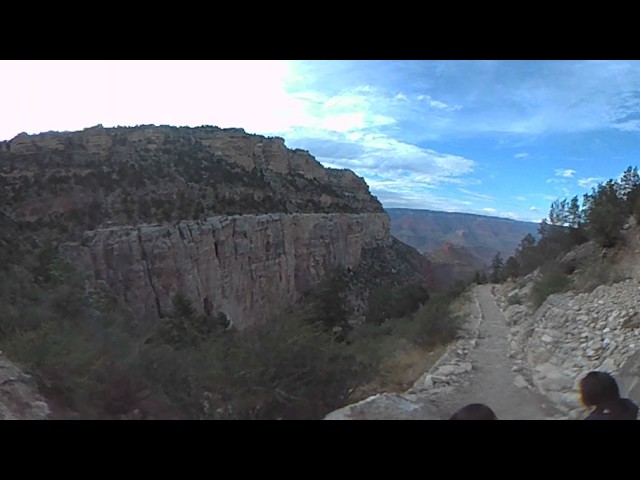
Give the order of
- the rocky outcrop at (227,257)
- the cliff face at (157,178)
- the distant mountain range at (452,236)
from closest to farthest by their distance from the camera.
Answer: the distant mountain range at (452,236), the rocky outcrop at (227,257), the cliff face at (157,178)

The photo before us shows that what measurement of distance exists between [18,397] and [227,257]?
13648 mm

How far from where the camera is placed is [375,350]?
4.37 meters

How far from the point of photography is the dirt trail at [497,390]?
2.38 meters

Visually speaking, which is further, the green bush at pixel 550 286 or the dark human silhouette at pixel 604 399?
the green bush at pixel 550 286

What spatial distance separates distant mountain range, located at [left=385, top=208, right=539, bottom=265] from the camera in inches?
381

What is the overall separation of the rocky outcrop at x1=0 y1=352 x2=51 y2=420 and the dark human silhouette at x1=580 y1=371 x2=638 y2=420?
2.61 metres

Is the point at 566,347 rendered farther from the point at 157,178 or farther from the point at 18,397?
the point at 157,178

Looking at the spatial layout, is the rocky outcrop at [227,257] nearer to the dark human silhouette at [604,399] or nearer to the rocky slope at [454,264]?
the rocky slope at [454,264]

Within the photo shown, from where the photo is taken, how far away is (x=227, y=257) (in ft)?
54.1

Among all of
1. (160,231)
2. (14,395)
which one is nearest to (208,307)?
(160,231)

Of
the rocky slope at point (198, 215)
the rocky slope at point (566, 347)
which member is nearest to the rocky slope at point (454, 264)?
the rocky slope at point (198, 215)

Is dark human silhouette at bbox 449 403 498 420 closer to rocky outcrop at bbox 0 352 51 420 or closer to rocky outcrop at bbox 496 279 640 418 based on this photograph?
rocky outcrop at bbox 496 279 640 418

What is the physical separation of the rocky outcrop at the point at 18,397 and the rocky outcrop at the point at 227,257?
5.04m
